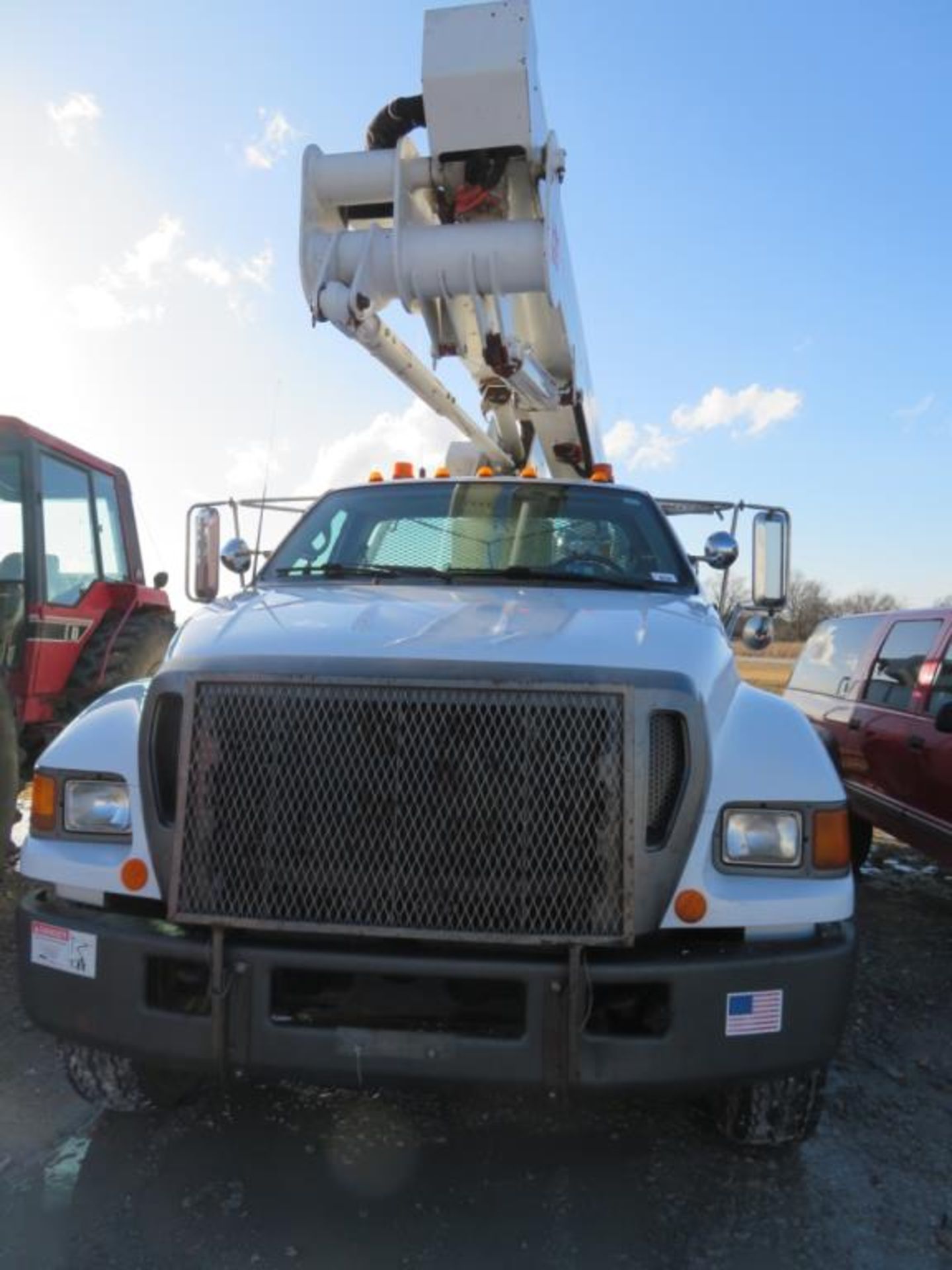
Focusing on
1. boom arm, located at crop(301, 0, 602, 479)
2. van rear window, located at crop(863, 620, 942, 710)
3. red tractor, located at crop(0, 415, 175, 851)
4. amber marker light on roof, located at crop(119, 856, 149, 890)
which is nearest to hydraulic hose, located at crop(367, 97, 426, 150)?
boom arm, located at crop(301, 0, 602, 479)

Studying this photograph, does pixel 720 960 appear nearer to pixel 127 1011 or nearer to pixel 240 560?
pixel 127 1011

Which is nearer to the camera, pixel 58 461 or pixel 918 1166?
pixel 918 1166

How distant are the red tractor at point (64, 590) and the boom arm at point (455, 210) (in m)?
2.05

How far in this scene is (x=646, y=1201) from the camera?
2719 millimetres

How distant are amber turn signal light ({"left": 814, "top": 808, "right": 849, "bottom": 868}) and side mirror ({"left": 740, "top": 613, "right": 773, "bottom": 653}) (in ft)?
6.71

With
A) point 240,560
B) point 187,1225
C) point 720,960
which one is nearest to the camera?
point 720,960

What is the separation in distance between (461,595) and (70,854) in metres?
1.43

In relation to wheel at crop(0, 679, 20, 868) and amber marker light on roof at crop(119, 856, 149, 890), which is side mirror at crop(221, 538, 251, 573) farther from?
amber marker light on roof at crop(119, 856, 149, 890)

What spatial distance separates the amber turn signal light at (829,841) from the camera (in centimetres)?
259

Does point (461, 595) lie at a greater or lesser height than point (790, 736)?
greater

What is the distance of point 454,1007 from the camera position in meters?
2.50

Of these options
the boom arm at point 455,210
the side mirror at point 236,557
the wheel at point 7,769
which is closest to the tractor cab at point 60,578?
the wheel at point 7,769

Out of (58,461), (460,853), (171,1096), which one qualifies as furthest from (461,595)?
(58,461)

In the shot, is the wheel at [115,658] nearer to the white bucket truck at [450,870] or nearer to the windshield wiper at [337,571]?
the windshield wiper at [337,571]
